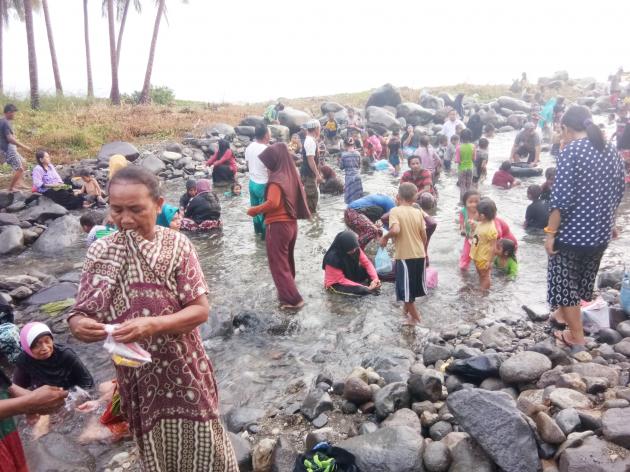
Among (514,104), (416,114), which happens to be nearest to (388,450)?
(416,114)

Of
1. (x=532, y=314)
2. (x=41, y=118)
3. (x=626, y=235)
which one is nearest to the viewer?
(x=532, y=314)

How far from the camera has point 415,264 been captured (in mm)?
4855

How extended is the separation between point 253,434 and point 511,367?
1.92m

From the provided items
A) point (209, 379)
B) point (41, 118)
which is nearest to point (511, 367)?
point (209, 379)

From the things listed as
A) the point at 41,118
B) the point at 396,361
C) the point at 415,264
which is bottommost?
the point at 396,361

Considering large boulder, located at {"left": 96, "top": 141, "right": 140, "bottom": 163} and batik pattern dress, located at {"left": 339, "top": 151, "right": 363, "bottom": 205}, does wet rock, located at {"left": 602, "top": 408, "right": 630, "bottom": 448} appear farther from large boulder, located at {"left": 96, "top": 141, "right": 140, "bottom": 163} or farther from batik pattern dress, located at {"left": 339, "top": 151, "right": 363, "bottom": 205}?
large boulder, located at {"left": 96, "top": 141, "right": 140, "bottom": 163}

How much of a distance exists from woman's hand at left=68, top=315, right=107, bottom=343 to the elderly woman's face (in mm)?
379

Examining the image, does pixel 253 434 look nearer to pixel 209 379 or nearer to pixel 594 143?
pixel 209 379

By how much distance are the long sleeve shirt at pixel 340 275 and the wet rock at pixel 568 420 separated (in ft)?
10.9

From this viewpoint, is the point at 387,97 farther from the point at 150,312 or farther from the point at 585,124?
the point at 150,312

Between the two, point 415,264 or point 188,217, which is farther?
point 188,217

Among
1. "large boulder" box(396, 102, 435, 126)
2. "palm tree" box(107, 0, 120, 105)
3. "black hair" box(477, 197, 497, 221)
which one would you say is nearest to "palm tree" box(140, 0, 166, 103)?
"palm tree" box(107, 0, 120, 105)

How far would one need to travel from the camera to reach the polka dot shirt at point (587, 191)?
3518 mm

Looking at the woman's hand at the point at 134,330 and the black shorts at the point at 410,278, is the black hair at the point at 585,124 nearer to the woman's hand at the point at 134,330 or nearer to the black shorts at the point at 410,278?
the black shorts at the point at 410,278
